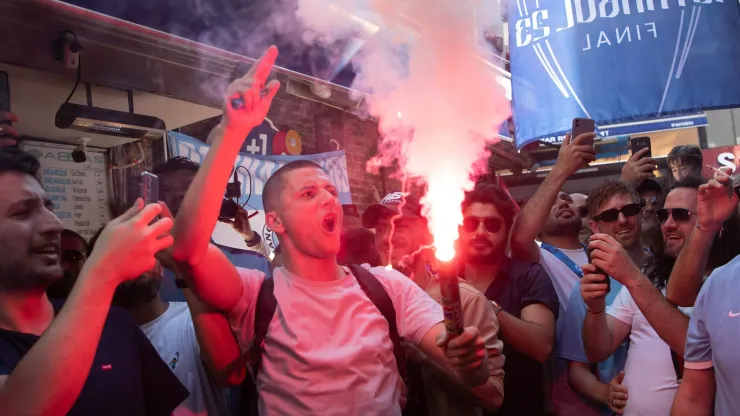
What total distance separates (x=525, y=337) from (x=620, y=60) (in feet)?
7.51

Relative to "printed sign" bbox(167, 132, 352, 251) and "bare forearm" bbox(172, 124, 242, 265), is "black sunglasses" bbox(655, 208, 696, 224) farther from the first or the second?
"printed sign" bbox(167, 132, 352, 251)

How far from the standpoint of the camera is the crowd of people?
1957 millimetres

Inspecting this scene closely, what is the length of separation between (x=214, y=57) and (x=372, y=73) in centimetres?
126

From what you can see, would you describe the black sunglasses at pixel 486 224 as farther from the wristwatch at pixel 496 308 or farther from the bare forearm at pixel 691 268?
the bare forearm at pixel 691 268

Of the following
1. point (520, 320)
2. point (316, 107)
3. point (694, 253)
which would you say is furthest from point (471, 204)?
point (316, 107)

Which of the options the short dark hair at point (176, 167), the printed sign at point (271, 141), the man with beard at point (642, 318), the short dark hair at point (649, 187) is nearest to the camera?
the man with beard at point (642, 318)

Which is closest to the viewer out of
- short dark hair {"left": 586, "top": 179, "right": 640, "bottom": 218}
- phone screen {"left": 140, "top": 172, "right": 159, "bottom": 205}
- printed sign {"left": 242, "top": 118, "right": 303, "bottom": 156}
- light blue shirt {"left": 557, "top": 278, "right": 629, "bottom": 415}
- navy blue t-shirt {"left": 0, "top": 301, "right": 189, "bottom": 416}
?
phone screen {"left": 140, "top": 172, "right": 159, "bottom": 205}

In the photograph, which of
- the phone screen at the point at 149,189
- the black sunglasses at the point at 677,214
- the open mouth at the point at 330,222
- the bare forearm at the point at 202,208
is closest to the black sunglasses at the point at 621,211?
the black sunglasses at the point at 677,214

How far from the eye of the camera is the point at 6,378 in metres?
1.64

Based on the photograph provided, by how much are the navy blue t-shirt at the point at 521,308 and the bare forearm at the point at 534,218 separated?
0.17 m

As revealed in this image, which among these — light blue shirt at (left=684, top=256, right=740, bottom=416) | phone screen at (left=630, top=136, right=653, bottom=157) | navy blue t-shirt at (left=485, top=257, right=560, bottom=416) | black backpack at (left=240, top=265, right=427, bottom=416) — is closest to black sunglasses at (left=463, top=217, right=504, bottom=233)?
navy blue t-shirt at (left=485, top=257, right=560, bottom=416)

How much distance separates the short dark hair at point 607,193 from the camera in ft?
12.8

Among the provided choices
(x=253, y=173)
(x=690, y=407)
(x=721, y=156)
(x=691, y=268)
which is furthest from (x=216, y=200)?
(x=721, y=156)

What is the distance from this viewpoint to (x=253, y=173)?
5703mm
